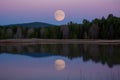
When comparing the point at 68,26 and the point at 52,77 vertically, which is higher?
the point at 52,77

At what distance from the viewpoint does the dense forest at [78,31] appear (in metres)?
79.3

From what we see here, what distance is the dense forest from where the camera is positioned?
79312 millimetres

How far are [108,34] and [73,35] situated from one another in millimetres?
12533

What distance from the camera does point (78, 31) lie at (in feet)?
289

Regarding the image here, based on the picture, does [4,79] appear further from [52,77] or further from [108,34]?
[108,34]

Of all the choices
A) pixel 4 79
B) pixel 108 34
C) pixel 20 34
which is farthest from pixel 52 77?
pixel 20 34

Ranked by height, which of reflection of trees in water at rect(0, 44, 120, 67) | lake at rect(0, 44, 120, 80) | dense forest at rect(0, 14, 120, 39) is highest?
lake at rect(0, 44, 120, 80)

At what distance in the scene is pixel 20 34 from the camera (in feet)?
314

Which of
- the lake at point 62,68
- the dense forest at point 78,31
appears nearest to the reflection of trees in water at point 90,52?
the lake at point 62,68

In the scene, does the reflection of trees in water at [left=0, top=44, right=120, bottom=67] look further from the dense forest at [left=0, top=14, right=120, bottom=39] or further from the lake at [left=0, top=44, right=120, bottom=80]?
the dense forest at [left=0, top=14, right=120, bottom=39]

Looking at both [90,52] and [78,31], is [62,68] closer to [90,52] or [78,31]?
[90,52]

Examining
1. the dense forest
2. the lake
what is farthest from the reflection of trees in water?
the dense forest

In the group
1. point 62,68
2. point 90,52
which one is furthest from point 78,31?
point 62,68

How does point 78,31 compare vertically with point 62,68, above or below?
below
